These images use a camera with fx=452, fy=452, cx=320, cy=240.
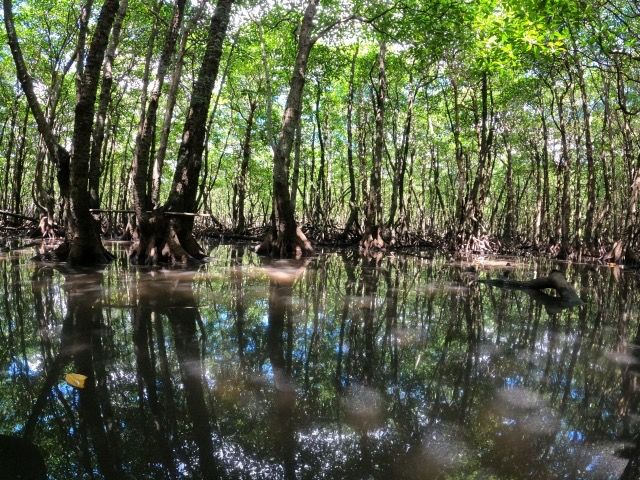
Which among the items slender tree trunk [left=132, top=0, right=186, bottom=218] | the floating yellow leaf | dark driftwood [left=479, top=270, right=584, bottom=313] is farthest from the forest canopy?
the floating yellow leaf

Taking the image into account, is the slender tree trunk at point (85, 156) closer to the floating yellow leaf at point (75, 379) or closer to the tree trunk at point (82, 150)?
the tree trunk at point (82, 150)

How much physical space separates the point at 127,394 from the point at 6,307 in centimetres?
300

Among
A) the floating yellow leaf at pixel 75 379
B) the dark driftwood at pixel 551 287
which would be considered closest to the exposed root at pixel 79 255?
the floating yellow leaf at pixel 75 379

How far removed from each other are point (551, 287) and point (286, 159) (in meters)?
6.97

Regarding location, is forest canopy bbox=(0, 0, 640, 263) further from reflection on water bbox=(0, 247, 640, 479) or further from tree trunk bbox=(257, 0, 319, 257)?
reflection on water bbox=(0, 247, 640, 479)

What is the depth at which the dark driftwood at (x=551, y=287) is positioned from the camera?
6645 mm

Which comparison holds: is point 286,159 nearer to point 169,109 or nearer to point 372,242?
point 169,109

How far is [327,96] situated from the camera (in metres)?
22.2

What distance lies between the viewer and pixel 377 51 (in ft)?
62.4

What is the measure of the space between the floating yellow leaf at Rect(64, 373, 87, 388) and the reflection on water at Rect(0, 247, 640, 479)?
45 mm

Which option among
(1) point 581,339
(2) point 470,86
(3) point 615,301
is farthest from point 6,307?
(2) point 470,86

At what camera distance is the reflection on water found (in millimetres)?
2158

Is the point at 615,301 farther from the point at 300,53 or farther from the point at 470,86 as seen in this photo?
the point at 470,86

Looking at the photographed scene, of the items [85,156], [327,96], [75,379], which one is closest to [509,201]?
[327,96]
